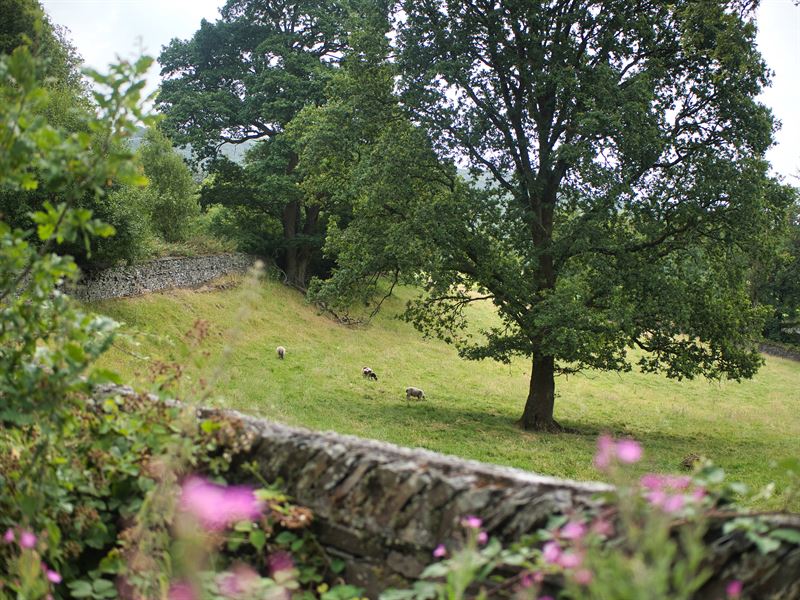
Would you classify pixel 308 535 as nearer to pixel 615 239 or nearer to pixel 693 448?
pixel 615 239

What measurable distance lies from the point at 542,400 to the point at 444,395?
15.0 ft

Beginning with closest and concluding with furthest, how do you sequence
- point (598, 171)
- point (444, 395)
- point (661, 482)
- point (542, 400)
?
point (661, 482) → point (598, 171) → point (542, 400) → point (444, 395)

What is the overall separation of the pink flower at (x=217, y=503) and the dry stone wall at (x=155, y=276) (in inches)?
639

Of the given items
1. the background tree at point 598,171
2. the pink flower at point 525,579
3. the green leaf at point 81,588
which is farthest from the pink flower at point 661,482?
the background tree at point 598,171

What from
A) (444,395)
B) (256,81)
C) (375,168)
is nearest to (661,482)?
(375,168)

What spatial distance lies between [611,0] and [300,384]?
42.6 ft

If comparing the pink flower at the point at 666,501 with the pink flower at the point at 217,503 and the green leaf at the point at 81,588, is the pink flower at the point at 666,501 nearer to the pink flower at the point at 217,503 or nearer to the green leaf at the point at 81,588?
the pink flower at the point at 217,503

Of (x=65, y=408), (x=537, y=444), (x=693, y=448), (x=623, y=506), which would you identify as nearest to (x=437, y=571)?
(x=623, y=506)

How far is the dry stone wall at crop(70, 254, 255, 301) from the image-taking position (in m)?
21.3

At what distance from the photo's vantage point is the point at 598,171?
15047 millimetres

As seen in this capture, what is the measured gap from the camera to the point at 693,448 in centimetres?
1672

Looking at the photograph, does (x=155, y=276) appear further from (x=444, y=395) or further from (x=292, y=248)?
(x=444, y=395)

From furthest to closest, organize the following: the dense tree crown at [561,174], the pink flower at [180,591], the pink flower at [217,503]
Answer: the dense tree crown at [561,174], the pink flower at [217,503], the pink flower at [180,591]

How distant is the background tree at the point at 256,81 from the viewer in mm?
31078
